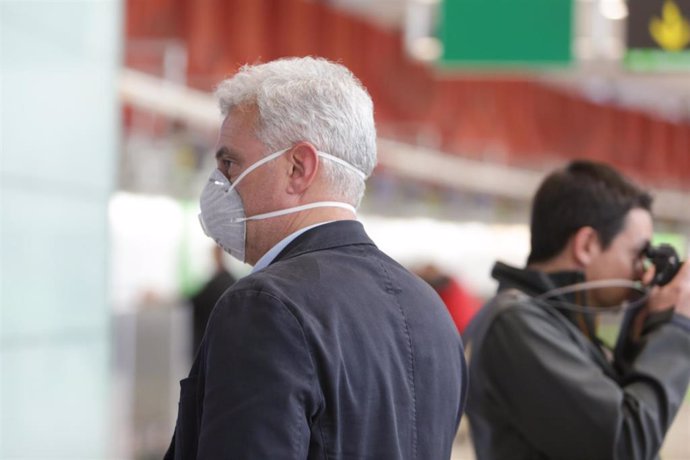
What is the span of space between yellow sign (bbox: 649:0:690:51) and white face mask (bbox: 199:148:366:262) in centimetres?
592

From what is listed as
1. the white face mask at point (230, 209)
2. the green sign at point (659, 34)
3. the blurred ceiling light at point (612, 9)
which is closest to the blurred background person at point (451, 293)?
the green sign at point (659, 34)

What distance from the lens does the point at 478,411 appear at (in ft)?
8.97

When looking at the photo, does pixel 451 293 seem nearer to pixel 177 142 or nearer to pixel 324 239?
pixel 324 239

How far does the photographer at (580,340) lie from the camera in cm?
255

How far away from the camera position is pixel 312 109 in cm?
187

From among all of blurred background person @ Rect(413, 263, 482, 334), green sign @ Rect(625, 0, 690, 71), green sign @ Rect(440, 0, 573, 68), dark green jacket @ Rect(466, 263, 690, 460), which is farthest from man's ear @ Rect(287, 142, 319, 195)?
green sign @ Rect(440, 0, 573, 68)

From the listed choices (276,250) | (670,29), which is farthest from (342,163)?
(670,29)

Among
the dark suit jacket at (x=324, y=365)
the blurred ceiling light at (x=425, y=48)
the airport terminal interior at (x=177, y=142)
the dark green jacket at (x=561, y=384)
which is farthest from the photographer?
the blurred ceiling light at (x=425, y=48)

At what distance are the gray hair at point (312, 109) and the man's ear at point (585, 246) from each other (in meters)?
1.02

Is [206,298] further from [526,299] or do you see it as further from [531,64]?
[526,299]

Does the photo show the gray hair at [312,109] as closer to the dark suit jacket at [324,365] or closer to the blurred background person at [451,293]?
the dark suit jacket at [324,365]

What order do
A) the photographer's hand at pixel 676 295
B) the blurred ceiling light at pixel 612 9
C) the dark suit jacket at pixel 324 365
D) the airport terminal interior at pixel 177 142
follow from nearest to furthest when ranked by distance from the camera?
1. the dark suit jacket at pixel 324 365
2. the photographer's hand at pixel 676 295
3. the airport terminal interior at pixel 177 142
4. the blurred ceiling light at pixel 612 9

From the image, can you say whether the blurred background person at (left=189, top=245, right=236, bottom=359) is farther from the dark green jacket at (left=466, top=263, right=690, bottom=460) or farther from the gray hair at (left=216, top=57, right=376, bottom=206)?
the gray hair at (left=216, top=57, right=376, bottom=206)

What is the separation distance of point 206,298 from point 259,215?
20.6ft
